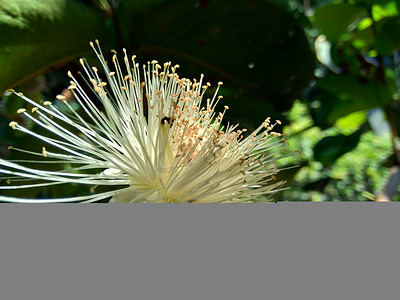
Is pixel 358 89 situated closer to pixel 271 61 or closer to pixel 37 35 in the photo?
pixel 271 61

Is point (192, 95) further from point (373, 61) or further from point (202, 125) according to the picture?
point (373, 61)

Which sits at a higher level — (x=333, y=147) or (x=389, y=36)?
(x=389, y=36)

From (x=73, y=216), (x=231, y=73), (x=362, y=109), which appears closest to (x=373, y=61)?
(x=362, y=109)

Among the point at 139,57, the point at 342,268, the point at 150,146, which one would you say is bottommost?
the point at 342,268

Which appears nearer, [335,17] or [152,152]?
[152,152]

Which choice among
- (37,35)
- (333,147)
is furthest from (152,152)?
(333,147)

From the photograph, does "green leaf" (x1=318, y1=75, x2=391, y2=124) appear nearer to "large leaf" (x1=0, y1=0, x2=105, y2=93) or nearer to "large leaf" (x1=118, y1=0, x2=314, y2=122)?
"large leaf" (x1=118, y1=0, x2=314, y2=122)

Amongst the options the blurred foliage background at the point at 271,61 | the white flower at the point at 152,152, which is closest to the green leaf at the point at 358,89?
the blurred foliage background at the point at 271,61
